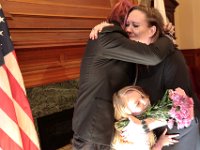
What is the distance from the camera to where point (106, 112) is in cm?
136

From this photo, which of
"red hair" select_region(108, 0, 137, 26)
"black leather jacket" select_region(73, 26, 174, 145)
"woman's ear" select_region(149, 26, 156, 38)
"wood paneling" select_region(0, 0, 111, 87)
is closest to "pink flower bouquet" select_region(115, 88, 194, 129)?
"black leather jacket" select_region(73, 26, 174, 145)

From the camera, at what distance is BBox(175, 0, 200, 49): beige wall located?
5.10 metres

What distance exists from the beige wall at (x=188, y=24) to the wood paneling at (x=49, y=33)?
9.32ft

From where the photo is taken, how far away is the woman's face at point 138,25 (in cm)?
157

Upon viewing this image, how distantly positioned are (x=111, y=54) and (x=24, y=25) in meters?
1.01

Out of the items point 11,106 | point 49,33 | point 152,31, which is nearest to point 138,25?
point 152,31

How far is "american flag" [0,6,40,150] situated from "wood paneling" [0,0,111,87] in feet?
1.40

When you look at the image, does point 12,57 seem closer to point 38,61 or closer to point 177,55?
point 38,61

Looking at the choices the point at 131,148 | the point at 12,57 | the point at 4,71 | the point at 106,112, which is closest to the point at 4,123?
the point at 4,71

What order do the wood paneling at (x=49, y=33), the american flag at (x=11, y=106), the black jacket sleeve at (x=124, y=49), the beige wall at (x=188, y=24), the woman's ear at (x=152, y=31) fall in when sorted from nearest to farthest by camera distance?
the black jacket sleeve at (x=124, y=49), the american flag at (x=11, y=106), the woman's ear at (x=152, y=31), the wood paneling at (x=49, y=33), the beige wall at (x=188, y=24)

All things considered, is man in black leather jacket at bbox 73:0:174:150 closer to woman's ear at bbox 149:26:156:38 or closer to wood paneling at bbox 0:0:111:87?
woman's ear at bbox 149:26:156:38

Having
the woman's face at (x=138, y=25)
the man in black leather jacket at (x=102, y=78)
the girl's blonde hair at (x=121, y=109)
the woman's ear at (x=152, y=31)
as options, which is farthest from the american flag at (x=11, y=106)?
the woman's ear at (x=152, y=31)

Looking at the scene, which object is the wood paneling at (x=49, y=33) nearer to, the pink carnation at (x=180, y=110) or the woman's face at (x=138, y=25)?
the woman's face at (x=138, y=25)

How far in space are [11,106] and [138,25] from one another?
32.6 inches
